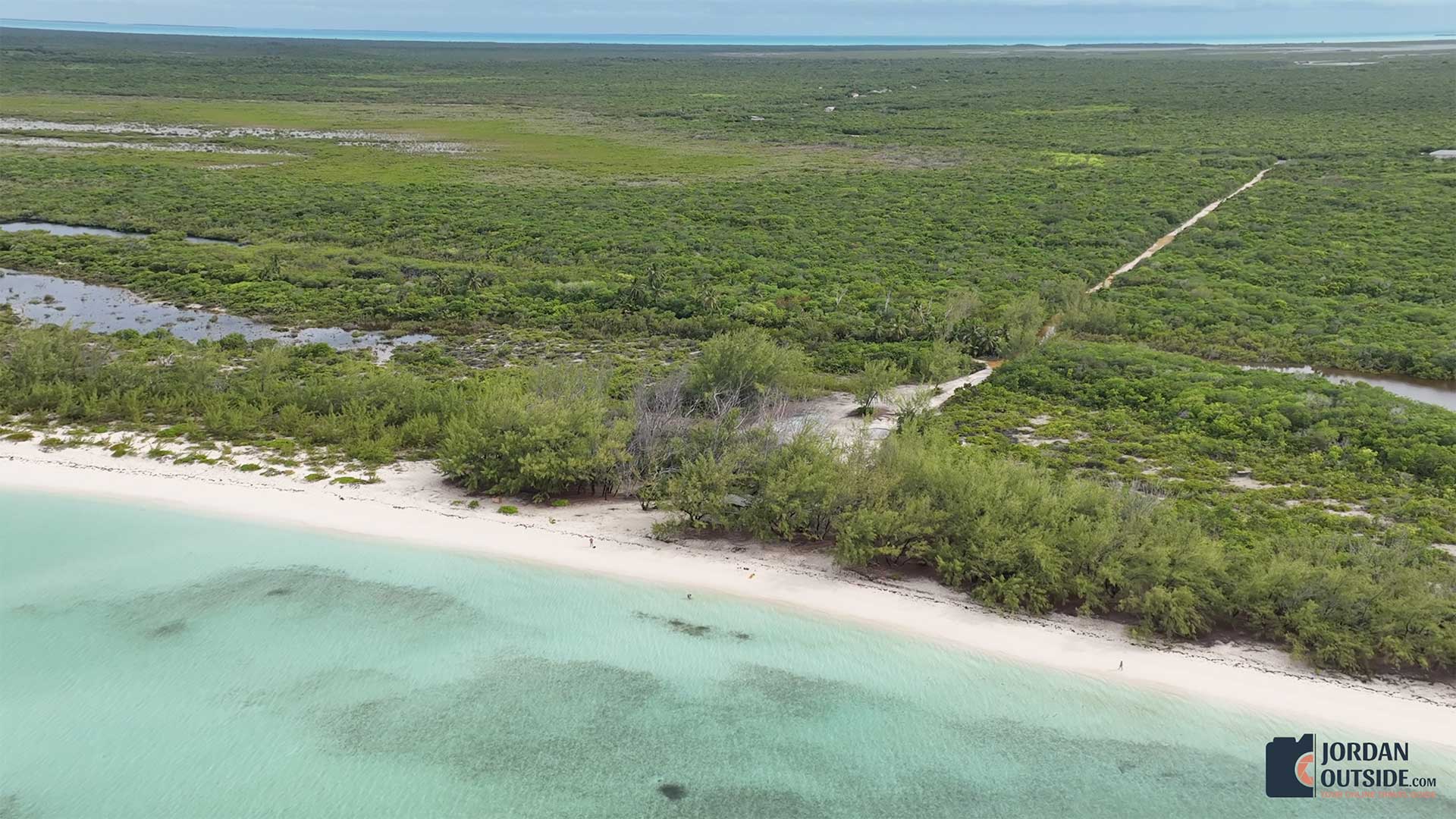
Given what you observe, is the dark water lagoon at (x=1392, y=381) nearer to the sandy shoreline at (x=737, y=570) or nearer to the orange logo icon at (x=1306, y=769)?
the sandy shoreline at (x=737, y=570)

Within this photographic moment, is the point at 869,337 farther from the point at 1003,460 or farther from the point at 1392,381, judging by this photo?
the point at 1392,381

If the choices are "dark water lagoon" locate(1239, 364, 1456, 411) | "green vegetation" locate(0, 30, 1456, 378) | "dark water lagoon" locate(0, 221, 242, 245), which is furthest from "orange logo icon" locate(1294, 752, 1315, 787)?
"dark water lagoon" locate(0, 221, 242, 245)

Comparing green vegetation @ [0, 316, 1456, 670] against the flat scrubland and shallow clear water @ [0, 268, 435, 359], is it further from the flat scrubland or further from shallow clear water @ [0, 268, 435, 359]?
shallow clear water @ [0, 268, 435, 359]

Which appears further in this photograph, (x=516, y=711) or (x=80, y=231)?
(x=80, y=231)

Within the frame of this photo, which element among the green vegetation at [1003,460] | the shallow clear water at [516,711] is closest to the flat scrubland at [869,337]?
the green vegetation at [1003,460]

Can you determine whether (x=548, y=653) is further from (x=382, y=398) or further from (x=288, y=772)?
(x=382, y=398)

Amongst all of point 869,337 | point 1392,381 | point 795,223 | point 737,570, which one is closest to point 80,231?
point 795,223
